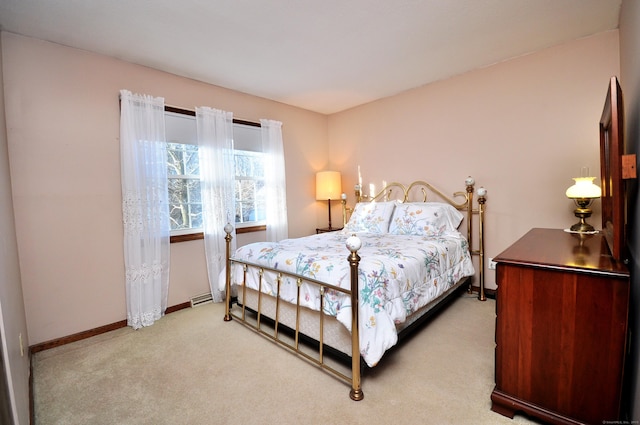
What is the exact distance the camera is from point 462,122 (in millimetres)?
3371

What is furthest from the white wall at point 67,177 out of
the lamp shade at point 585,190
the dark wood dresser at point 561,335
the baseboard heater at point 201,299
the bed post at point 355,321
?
the lamp shade at point 585,190

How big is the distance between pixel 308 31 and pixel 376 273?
1979 millimetres

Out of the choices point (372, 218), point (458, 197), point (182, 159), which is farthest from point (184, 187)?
point (458, 197)

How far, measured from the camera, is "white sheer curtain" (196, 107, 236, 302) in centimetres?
326

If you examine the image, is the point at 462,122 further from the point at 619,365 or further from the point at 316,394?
the point at 316,394

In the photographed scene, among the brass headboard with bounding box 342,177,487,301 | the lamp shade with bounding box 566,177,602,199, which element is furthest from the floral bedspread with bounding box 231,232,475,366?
the lamp shade with bounding box 566,177,602,199

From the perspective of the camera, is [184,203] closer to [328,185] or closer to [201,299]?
[201,299]

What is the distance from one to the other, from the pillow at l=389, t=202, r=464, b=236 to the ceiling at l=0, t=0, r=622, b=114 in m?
1.52

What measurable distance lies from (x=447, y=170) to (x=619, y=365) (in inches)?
102

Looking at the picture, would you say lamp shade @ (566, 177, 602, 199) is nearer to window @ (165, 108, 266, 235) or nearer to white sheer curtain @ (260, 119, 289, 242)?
white sheer curtain @ (260, 119, 289, 242)

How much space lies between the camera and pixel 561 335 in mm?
1356

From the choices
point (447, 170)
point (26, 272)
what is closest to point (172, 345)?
point (26, 272)

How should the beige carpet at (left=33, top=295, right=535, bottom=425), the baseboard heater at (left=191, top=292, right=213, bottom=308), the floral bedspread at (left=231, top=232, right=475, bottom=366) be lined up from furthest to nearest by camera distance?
the baseboard heater at (left=191, top=292, right=213, bottom=308) → the floral bedspread at (left=231, top=232, right=475, bottom=366) → the beige carpet at (left=33, top=295, right=535, bottom=425)

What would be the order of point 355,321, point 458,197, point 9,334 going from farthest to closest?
point 458,197
point 355,321
point 9,334
